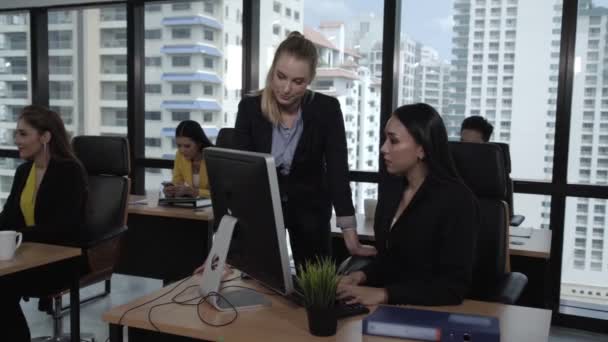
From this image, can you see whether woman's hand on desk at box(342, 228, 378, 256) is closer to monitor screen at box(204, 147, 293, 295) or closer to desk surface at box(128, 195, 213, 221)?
monitor screen at box(204, 147, 293, 295)

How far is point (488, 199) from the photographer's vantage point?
2.28 meters

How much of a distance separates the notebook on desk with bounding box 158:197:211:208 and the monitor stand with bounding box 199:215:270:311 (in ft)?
6.11

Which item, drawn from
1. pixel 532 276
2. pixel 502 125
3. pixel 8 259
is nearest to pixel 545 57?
pixel 502 125

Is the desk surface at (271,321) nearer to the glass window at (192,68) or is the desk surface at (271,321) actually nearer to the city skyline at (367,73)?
the city skyline at (367,73)

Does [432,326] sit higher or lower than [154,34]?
lower

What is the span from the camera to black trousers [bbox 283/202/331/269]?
6.71 feet

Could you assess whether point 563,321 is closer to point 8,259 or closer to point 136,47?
point 8,259

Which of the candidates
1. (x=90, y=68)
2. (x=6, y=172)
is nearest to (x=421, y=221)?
(x=90, y=68)

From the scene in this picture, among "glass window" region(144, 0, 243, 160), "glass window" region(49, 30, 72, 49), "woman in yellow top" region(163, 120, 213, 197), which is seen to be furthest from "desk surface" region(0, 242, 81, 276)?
"glass window" region(49, 30, 72, 49)

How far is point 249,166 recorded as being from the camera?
1363 millimetres

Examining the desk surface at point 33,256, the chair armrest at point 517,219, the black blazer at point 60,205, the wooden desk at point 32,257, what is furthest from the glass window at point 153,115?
the chair armrest at point 517,219

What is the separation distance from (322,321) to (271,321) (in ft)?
0.56

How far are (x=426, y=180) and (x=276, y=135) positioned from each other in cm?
55

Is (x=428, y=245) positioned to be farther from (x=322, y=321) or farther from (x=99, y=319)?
(x=99, y=319)
